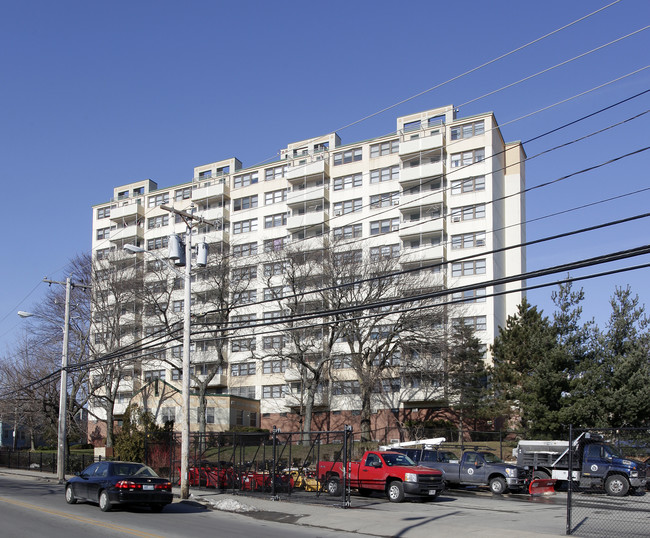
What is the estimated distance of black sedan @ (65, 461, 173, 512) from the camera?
762 inches

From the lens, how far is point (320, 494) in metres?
24.6

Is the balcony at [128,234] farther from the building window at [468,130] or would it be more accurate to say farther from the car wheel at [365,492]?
the car wheel at [365,492]

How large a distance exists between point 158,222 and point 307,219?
22414mm

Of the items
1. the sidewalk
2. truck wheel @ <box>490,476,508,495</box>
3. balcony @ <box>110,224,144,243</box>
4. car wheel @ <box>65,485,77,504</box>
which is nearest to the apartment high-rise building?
balcony @ <box>110,224,144,243</box>

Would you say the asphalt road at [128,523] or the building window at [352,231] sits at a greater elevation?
the building window at [352,231]

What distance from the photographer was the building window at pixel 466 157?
199 ft

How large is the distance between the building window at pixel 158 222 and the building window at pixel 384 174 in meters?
26.9

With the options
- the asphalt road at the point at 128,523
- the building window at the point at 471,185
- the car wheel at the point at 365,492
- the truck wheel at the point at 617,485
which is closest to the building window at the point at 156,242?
the building window at the point at 471,185

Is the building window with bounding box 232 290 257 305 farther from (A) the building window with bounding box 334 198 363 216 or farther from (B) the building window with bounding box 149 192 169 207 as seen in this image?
(B) the building window with bounding box 149 192 169 207

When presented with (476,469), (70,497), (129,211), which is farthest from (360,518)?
(129,211)

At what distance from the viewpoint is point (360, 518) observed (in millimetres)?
18656

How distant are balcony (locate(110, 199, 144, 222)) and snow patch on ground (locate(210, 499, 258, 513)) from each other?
6413 cm

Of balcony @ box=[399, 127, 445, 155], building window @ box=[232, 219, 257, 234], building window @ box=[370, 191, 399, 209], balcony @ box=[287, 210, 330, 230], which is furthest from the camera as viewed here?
building window @ box=[232, 219, 257, 234]

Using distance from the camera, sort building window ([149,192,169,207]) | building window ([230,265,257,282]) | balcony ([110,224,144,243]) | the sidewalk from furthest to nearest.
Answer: building window ([149,192,169,207]) < balcony ([110,224,144,243]) < building window ([230,265,257,282]) < the sidewalk
